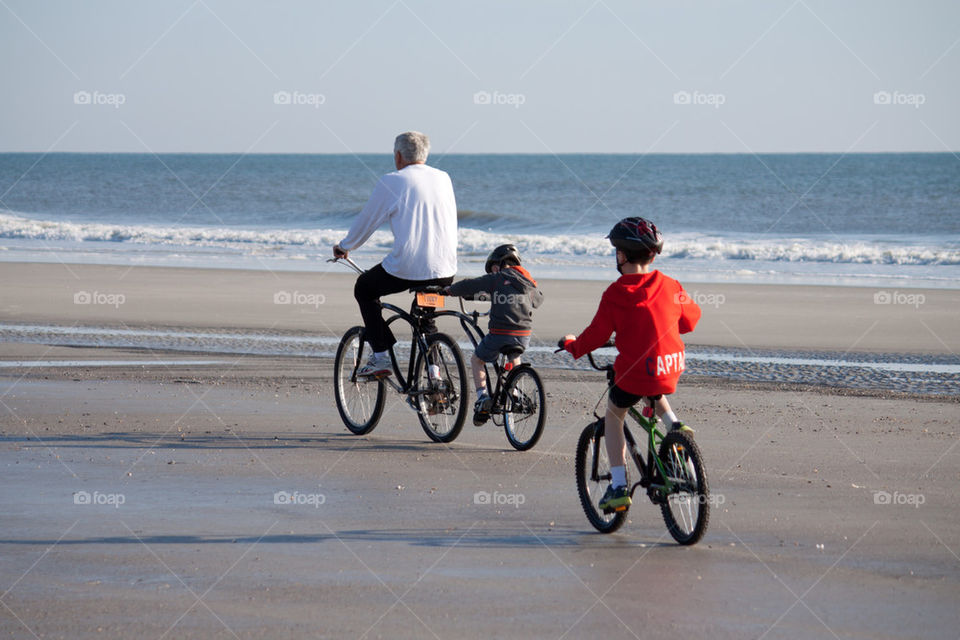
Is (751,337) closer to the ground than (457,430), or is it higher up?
closer to the ground

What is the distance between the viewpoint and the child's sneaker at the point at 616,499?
17.5 feet

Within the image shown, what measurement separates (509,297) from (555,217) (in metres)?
46.1

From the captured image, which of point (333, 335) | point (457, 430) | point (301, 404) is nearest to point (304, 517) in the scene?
point (457, 430)

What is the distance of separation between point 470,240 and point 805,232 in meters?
15.7

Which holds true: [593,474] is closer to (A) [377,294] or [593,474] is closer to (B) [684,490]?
Result: (B) [684,490]

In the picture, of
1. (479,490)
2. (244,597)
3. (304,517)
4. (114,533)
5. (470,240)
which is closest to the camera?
(244,597)

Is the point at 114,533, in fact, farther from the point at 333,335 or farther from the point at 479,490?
the point at 333,335

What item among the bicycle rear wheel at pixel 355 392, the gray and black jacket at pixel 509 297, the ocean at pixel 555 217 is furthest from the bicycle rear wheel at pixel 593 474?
the ocean at pixel 555 217

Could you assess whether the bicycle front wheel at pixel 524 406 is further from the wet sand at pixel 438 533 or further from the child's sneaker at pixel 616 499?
the child's sneaker at pixel 616 499

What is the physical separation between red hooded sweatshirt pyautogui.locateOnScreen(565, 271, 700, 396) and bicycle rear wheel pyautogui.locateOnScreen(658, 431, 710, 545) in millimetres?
271

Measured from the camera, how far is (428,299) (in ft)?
25.3

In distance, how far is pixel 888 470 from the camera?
22.8ft

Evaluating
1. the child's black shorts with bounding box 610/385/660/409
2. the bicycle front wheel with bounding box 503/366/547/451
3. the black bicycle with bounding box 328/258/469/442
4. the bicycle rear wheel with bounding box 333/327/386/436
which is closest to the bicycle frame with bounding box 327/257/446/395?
the black bicycle with bounding box 328/258/469/442

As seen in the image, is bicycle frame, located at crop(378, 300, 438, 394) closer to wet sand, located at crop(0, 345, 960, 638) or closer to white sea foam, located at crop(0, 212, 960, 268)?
wet sand, located at crop(0, 345, 960, 638)
